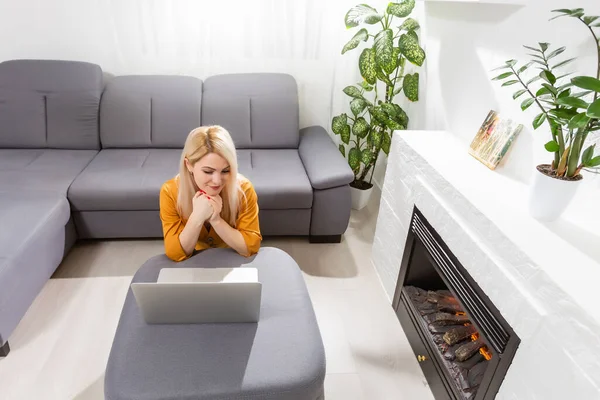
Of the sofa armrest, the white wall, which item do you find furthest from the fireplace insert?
the sofa armrest

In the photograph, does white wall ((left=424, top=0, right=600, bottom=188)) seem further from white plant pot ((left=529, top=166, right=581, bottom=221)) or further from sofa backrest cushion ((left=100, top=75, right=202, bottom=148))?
sofa backrest cushion ((left=100, top=75, right=202, bottom=148))

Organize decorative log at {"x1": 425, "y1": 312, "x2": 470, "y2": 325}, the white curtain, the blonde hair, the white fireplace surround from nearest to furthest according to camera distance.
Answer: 1. the white fireplace surround
2. the blonde hair
3. decorative log at {"x1": 425, "y1": 312, "x2": 470, "y2": 325}
4. the white curtain

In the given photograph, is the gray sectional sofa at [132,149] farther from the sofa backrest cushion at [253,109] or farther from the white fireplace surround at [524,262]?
the white fireplace surround at [524,262]

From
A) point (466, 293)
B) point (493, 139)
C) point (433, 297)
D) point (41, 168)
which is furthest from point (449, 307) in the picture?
point (41, 168)

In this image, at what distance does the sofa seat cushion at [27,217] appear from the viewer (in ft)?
5.35

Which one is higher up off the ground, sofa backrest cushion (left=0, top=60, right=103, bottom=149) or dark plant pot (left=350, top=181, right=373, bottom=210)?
sofa backrest cushion (left=0, top=60, right=103, bottom=149)

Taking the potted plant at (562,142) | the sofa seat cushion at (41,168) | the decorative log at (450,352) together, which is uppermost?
the potted plant at (562,142)

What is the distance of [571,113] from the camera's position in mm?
1021

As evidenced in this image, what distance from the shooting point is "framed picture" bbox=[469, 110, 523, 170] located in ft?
4.76

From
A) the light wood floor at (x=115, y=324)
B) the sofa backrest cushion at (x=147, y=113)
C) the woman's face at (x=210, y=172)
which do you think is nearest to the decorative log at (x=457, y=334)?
the light wood floor at (x=115, y=324)

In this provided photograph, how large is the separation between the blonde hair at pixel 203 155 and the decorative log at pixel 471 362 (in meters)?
1.04

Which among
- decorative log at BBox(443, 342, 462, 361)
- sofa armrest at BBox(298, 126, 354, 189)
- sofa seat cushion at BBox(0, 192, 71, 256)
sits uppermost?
sofa armrest at BBox(298, 126, 354, 189)

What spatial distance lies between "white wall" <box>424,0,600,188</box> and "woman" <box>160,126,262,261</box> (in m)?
1.04

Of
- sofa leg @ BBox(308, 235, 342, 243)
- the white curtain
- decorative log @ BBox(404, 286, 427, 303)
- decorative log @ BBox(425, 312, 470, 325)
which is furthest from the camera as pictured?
A: the white curtain
